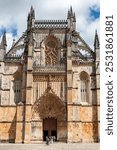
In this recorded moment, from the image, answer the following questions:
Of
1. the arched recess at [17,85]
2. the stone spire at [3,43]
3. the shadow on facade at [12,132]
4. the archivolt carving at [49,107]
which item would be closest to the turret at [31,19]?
the stone spire at [3,43]

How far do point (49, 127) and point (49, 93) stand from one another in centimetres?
482

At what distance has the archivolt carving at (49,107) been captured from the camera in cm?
3509

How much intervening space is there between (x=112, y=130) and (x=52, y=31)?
120 ft

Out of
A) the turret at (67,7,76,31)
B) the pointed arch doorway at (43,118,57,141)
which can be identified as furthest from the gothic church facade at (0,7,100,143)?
the turret at (67,7,76,31)

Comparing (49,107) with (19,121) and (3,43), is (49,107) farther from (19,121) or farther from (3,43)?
(3,43)

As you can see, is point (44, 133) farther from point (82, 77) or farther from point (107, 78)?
point (107, 78)

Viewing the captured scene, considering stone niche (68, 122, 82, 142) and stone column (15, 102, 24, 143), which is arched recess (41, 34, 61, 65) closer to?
stone column (15, 102, 24, 143)

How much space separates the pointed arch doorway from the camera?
36.3m

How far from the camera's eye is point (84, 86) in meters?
37.3

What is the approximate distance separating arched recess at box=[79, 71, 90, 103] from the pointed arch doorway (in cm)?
499

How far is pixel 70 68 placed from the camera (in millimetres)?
35844

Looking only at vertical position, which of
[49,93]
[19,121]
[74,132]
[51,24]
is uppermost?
[51,24]

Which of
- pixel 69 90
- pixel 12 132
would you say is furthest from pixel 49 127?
pixel 69 90

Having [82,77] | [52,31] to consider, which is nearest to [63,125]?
[82,77]
